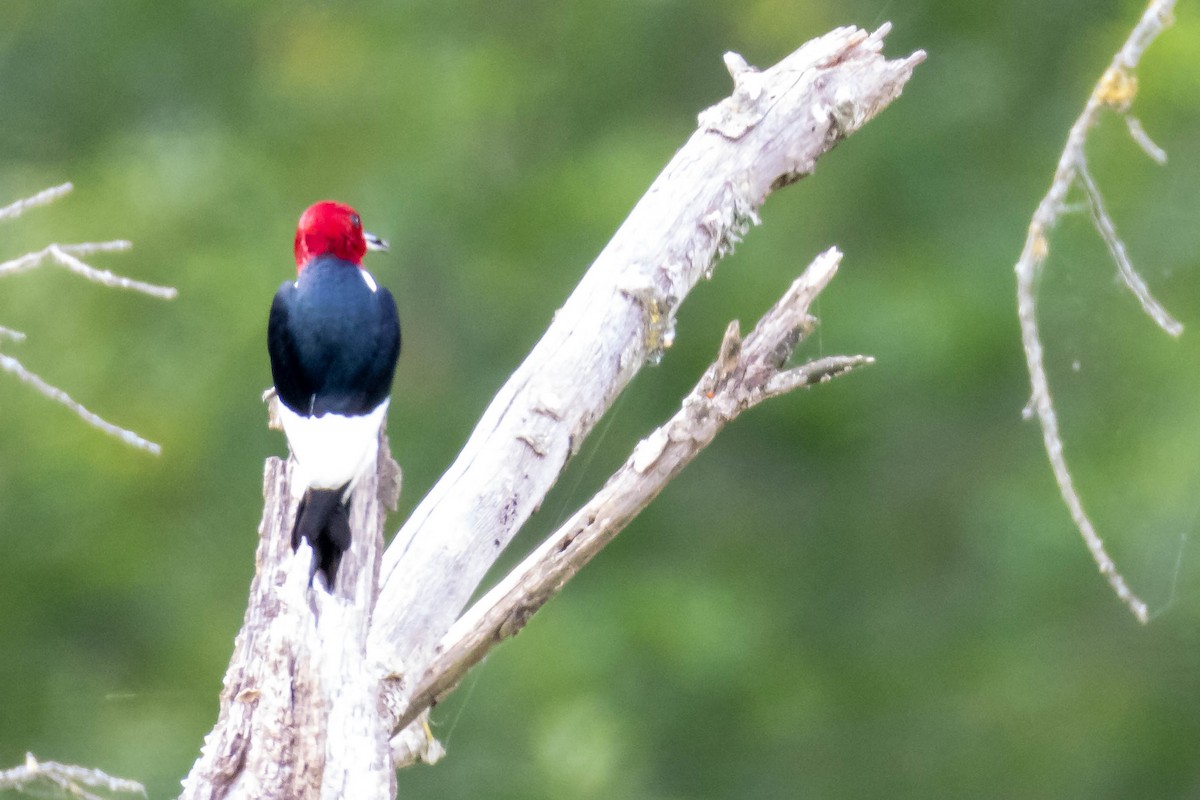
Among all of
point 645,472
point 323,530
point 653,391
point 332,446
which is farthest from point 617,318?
point 653,391

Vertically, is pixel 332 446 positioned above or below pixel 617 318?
below

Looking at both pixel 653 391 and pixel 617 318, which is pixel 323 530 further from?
pixel 653 391

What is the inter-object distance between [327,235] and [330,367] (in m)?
0.48

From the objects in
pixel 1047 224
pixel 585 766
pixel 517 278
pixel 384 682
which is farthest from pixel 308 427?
pixel 517 278

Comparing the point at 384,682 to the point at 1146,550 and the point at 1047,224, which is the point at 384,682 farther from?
the point at 1146,550

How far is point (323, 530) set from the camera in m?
2.86

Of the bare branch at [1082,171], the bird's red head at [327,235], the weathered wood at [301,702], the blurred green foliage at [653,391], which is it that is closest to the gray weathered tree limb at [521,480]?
the weathered wood at [301,702]

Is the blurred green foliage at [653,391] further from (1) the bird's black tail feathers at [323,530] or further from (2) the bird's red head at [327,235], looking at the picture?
(1) the bird's black tail feathers at [323,530]

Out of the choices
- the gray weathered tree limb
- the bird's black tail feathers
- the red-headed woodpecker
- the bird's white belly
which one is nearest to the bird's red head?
the red-headed woodpecker

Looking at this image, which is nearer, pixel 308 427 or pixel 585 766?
pixel 308 427

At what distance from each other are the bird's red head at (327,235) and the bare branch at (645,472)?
0.96 metres

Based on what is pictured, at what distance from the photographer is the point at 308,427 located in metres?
3.13

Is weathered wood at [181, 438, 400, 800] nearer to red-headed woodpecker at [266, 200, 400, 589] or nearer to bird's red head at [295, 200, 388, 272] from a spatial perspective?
red-headed woodpecker at [266, 200, 400, 589]

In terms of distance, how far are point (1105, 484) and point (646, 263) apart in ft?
15.0
